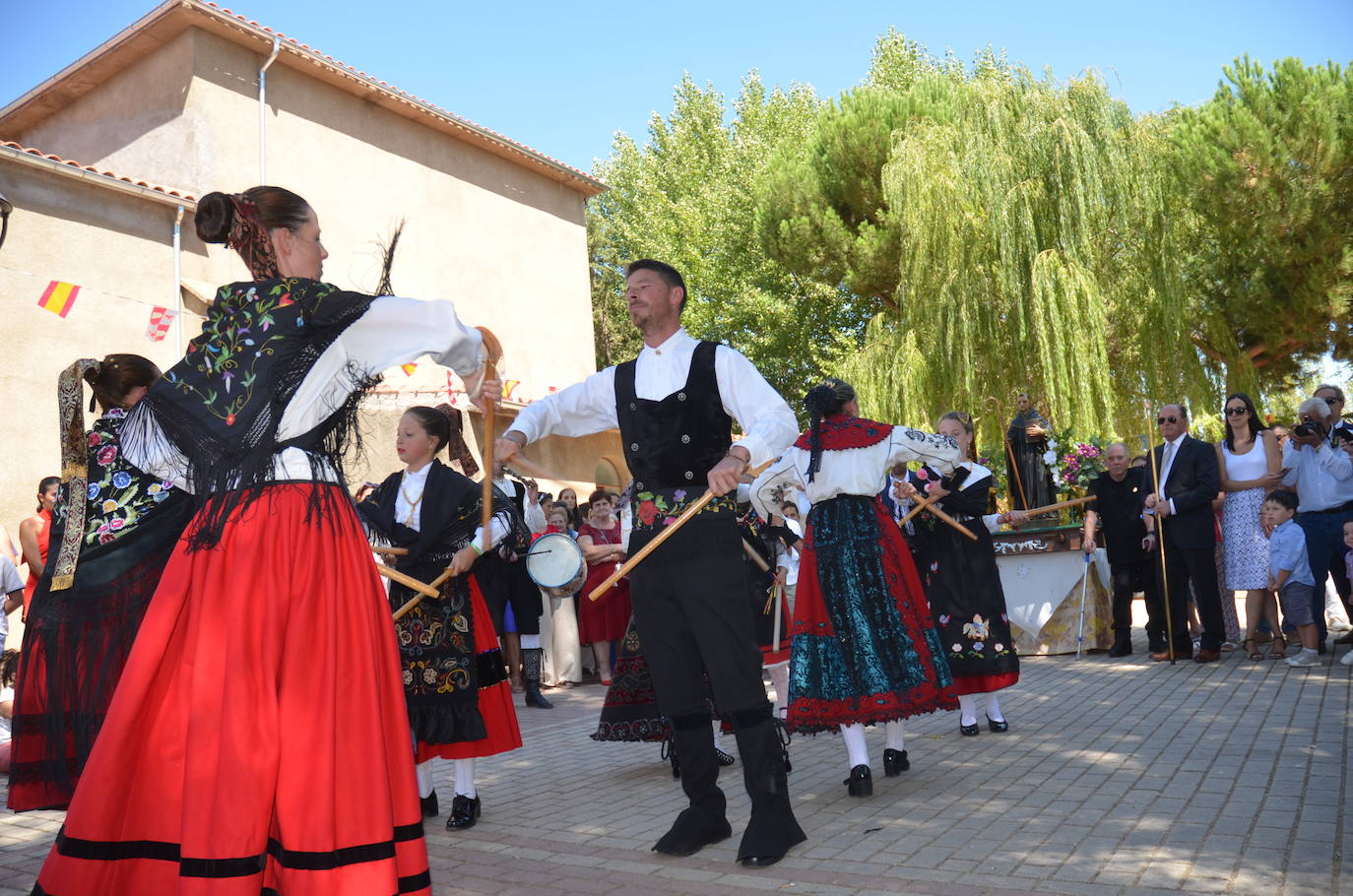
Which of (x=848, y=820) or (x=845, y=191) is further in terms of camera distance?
(x=845, y=191)

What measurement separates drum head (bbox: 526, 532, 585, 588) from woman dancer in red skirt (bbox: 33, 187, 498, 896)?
8.15 feet

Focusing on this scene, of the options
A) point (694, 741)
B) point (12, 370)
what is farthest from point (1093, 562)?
point (12, 370)

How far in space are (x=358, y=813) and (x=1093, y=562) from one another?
9.41 meters

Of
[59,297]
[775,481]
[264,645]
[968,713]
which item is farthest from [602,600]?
[59,297]

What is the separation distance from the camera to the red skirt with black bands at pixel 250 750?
254 centimetres

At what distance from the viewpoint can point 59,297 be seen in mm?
12805

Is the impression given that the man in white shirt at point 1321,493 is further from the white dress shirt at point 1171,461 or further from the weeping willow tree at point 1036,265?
the weeping willow tree at point 1036,265

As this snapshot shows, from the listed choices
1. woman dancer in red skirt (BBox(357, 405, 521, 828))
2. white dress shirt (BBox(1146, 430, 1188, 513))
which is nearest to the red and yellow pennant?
woman dancer in red skirt (BBox(357, 405, 521, 828))

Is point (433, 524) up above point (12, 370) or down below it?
below

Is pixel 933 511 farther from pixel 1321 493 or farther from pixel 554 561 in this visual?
pixel 1321 493

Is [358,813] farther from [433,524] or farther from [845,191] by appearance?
[845,191]

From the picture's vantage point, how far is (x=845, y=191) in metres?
27.8

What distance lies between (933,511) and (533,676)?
4217mm

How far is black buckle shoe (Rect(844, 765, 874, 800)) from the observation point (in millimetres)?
5164
